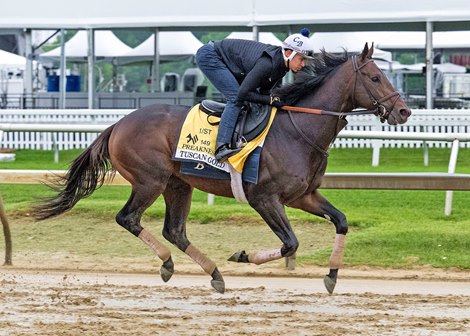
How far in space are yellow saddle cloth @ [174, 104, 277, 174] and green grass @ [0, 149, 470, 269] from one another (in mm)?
2316

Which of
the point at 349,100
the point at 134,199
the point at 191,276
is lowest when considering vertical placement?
the point at 191,276

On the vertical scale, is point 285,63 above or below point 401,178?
above

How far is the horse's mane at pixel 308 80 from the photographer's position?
9195mm

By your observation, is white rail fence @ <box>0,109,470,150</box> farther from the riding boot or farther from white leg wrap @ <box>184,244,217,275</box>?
the riding boot

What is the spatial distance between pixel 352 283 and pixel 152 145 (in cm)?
211

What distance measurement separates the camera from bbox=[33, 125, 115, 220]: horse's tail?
32.4 ft

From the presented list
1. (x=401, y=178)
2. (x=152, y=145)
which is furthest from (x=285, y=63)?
(x=401, y=178)

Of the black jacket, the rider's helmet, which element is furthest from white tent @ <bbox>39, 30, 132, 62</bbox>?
the rider's helmet

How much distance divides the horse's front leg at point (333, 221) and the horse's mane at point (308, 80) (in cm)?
78

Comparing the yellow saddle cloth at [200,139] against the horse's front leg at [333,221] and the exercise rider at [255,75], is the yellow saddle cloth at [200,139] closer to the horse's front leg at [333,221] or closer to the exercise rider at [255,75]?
the exercise rider at [255,75]

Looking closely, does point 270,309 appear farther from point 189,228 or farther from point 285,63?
point 189,228

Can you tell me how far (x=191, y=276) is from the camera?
10.6 m

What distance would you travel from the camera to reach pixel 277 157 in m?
8.94

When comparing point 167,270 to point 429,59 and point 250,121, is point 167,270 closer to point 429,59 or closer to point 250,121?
point 250,121
